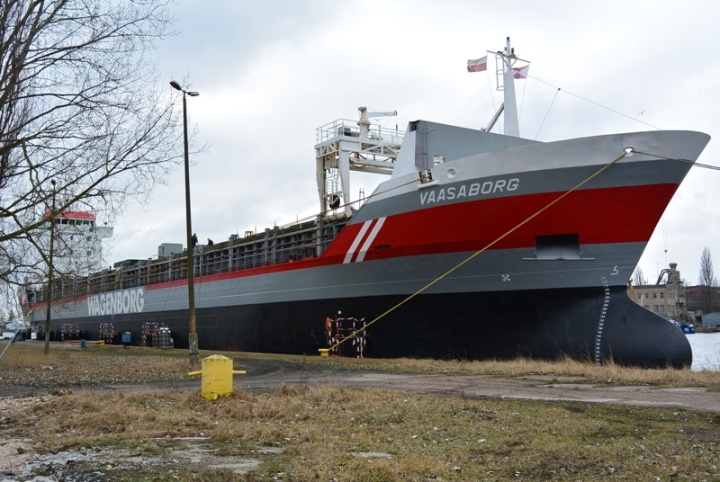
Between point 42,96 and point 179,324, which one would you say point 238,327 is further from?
point 42,96

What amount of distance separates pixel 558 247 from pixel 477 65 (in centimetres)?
818

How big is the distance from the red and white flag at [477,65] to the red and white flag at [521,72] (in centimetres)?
113

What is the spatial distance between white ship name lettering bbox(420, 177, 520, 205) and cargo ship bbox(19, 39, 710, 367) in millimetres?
30

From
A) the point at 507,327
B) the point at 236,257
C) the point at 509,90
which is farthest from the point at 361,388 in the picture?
the point at 236,257

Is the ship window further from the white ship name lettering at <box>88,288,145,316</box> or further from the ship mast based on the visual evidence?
the white ship name lettering at <box>88,288,145,316</box>

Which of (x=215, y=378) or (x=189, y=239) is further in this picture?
(x=189, y=239)

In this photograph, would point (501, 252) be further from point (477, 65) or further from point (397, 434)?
point (397, 434)

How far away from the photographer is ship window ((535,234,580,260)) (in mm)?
Answer: 16125

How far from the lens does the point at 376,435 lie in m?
6.44

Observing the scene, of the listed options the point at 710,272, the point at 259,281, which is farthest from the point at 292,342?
the point at 710,272

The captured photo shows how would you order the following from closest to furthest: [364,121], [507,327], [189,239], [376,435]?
1. [376,435]
2. [189,239]
3. [507,327]
4. [364,121]

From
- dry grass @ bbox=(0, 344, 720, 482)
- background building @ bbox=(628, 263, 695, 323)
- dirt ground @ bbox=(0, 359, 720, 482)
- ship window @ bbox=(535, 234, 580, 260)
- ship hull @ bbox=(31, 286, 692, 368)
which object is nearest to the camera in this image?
dry grass @ bbox=(0, 344, 720, 482)

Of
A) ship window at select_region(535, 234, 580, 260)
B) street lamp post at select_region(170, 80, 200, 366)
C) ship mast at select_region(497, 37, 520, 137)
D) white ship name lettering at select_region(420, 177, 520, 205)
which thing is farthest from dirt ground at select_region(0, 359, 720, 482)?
ship mast at select_region(497, 37, 520, 137)

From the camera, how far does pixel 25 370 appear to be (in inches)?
631
